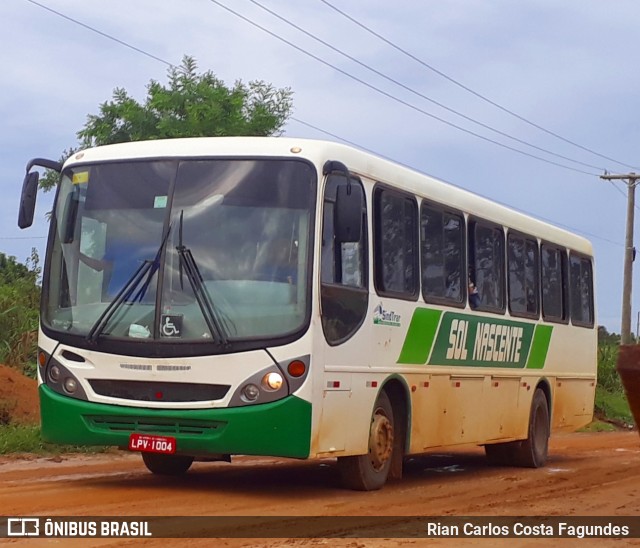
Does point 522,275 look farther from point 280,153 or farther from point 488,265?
point 280,153

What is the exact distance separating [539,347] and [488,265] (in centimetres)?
240

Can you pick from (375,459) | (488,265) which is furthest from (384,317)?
(488,265)

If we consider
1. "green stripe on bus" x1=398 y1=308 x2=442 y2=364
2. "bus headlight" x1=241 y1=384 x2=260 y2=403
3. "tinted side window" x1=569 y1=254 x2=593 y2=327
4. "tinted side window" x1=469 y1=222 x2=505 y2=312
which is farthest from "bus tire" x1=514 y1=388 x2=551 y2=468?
"bus headlight" x1=241 y1=384 x2=260 y2=403

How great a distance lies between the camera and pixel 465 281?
48.9 feet

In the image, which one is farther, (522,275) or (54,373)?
(522,275)

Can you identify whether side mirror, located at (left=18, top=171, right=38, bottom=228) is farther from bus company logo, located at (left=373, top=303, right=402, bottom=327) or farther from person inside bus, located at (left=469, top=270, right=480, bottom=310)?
person inside bus, located at (left=469, top=270, right=480, bottom=310)

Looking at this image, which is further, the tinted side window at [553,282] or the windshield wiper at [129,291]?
the tinted side window at [553,282]

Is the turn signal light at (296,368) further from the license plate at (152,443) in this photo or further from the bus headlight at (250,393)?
the license plate at (152,443)

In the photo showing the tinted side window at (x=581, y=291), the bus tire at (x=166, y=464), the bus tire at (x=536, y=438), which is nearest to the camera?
the bus tire at (x=166, y=464)

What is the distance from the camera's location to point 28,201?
12242 millimetres

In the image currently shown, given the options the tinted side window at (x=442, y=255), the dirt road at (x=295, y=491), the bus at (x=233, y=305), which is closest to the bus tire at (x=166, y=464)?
the bus at (x=233, y=305)

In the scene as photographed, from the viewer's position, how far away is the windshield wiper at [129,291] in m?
11.5

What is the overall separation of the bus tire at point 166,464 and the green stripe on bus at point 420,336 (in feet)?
8.13

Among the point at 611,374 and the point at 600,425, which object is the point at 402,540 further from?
the point at 611,374
